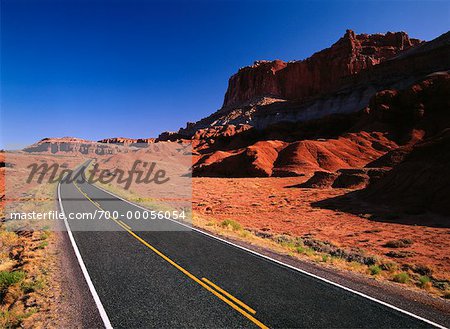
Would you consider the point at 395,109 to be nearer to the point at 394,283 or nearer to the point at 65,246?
the point at 394,283

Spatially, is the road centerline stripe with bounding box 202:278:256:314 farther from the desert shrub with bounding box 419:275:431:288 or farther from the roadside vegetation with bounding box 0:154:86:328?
the desert shrub with bounding box 419:275:431:288

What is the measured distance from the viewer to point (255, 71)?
566 feet

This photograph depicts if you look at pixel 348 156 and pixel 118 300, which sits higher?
pixel 348 156

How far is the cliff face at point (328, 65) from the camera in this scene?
125062 millimetres

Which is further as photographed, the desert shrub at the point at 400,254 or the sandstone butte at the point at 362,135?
the sandstone butte at the point at 362,135

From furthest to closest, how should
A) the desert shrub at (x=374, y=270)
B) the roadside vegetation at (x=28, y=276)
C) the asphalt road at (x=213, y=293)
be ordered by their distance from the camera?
the desert shrub at (x=374, y=270) < the roadside vegetation at (x=28, y=276) < the asphalt road at (x=213, y=293)

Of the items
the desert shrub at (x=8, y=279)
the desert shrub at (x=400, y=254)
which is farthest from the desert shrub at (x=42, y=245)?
the desert shrub at (x=400, y=254)

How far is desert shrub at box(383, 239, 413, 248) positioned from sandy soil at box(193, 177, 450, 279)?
0.91 feet

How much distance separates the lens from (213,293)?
8.02 m

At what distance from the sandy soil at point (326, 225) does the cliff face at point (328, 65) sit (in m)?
95.7

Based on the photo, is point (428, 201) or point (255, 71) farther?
point (255, 71)

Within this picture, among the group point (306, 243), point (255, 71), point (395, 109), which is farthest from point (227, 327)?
point (255, 71)

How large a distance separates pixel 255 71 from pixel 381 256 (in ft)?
562

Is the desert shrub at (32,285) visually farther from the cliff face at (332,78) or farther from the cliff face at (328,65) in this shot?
the cliff face at (328,65)
